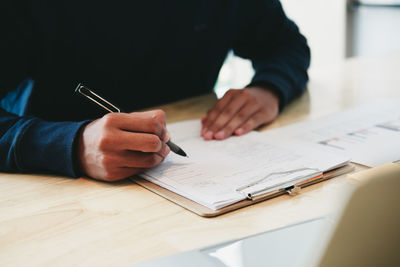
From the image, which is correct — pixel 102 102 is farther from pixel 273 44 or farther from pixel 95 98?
pixel 273 44

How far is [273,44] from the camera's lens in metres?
1.34

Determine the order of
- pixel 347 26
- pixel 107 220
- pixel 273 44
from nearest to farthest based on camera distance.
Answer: pixel 107 220
pixel 273 44
pixel 347 26

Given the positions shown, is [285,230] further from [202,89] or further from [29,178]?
[202,89]

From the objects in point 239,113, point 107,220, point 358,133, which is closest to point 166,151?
point 107,220

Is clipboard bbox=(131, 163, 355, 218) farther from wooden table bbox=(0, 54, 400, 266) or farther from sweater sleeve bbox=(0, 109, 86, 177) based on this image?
sweater sleeve bbox=(0, 109, 86, 177)

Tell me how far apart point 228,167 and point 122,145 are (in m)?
0.18

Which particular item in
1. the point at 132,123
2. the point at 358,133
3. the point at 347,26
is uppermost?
the point at 132,123

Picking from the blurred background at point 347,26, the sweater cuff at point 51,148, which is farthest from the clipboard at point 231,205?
the blurred background at point 347,26

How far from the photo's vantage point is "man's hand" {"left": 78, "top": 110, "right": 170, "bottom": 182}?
2.31ft

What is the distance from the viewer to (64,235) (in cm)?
59

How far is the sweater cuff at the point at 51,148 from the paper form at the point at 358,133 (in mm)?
385

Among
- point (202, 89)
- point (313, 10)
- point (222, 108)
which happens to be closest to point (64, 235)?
point (222, 108)

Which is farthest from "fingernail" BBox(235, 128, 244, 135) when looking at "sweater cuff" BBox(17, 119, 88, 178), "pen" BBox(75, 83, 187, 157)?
"sweater cuff" BBox(17, 119, 88, 178)

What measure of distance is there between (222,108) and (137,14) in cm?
34
